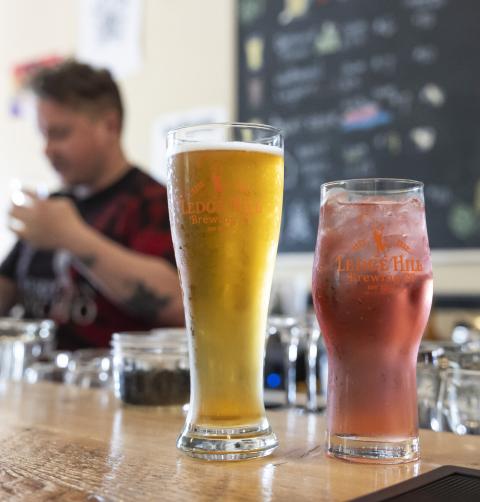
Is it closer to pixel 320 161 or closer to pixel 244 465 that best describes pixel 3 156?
pixel 320 161

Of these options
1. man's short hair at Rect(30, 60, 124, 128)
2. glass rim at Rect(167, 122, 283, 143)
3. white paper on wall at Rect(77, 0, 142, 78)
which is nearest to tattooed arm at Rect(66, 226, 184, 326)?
man's short hair at Rect(30, 60, 124, 128)

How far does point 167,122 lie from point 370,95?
1.12 m

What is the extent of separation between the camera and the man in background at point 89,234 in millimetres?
1944

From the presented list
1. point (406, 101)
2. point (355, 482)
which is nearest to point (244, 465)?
point (355, 482)

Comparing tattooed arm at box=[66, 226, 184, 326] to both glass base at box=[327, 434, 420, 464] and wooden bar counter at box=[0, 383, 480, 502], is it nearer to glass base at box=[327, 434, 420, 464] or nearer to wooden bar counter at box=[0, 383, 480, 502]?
wooden bar counter at box=[0, 383, 480, 502]

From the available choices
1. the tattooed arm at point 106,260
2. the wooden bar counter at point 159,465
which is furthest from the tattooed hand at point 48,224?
the wooden bar counter at point 159,465

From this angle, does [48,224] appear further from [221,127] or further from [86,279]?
[221,127]

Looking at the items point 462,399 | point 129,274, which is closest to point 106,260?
point 129,274

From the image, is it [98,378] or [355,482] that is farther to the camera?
[98,378]

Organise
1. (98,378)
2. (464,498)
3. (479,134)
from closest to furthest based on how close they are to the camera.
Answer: (464,498) < (98,378) < (479,134)

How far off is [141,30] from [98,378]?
2747mm

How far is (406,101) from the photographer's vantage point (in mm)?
2775

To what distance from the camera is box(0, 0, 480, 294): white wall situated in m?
3.09

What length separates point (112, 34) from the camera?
151 inches
